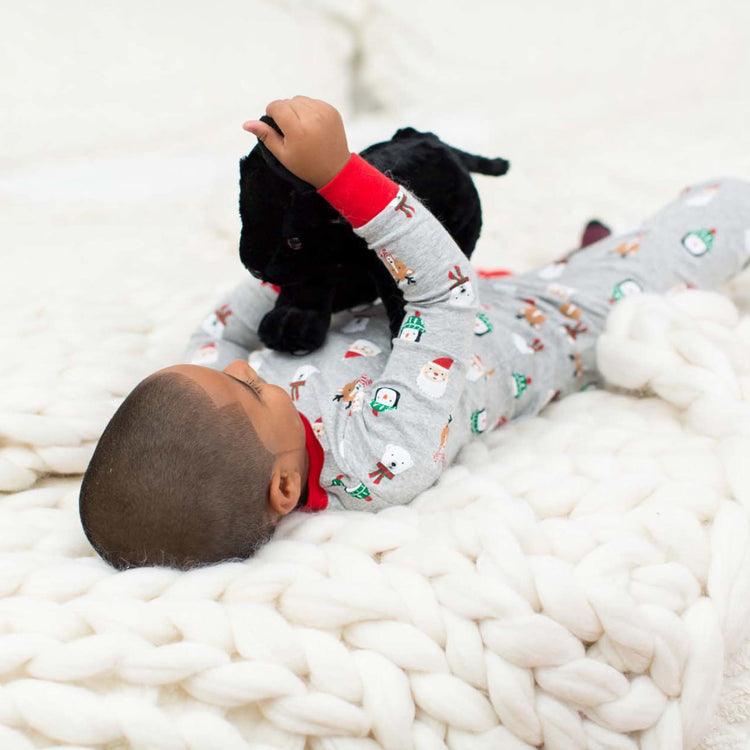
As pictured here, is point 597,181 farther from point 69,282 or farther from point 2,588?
point 2,588

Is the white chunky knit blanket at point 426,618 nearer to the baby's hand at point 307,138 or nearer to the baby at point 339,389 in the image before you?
the baby at point 339,389

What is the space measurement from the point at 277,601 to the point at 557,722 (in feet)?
0.62

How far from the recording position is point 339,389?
27.8 inches

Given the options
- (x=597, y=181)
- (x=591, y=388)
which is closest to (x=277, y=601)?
(x=591, y=388)

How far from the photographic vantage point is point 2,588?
49 centimetres

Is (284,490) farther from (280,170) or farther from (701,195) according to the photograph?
(701,195)

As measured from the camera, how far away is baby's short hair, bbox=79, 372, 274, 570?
1.77 ft

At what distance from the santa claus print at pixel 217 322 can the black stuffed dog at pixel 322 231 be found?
8 centimetres

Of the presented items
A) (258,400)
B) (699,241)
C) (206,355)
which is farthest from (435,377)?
(699,241)

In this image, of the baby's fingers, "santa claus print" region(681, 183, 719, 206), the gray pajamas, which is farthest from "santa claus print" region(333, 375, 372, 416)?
"santa claus print" region(681, 183, 719, 206)

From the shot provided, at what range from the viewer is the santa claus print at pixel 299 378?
714 mm

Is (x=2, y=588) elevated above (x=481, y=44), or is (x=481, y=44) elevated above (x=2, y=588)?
(x=481, y=44)

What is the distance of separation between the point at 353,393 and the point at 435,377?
0.26ft

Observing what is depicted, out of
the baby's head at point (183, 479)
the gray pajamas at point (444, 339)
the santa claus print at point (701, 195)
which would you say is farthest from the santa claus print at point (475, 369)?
the santa claus print at point (701, 195)
